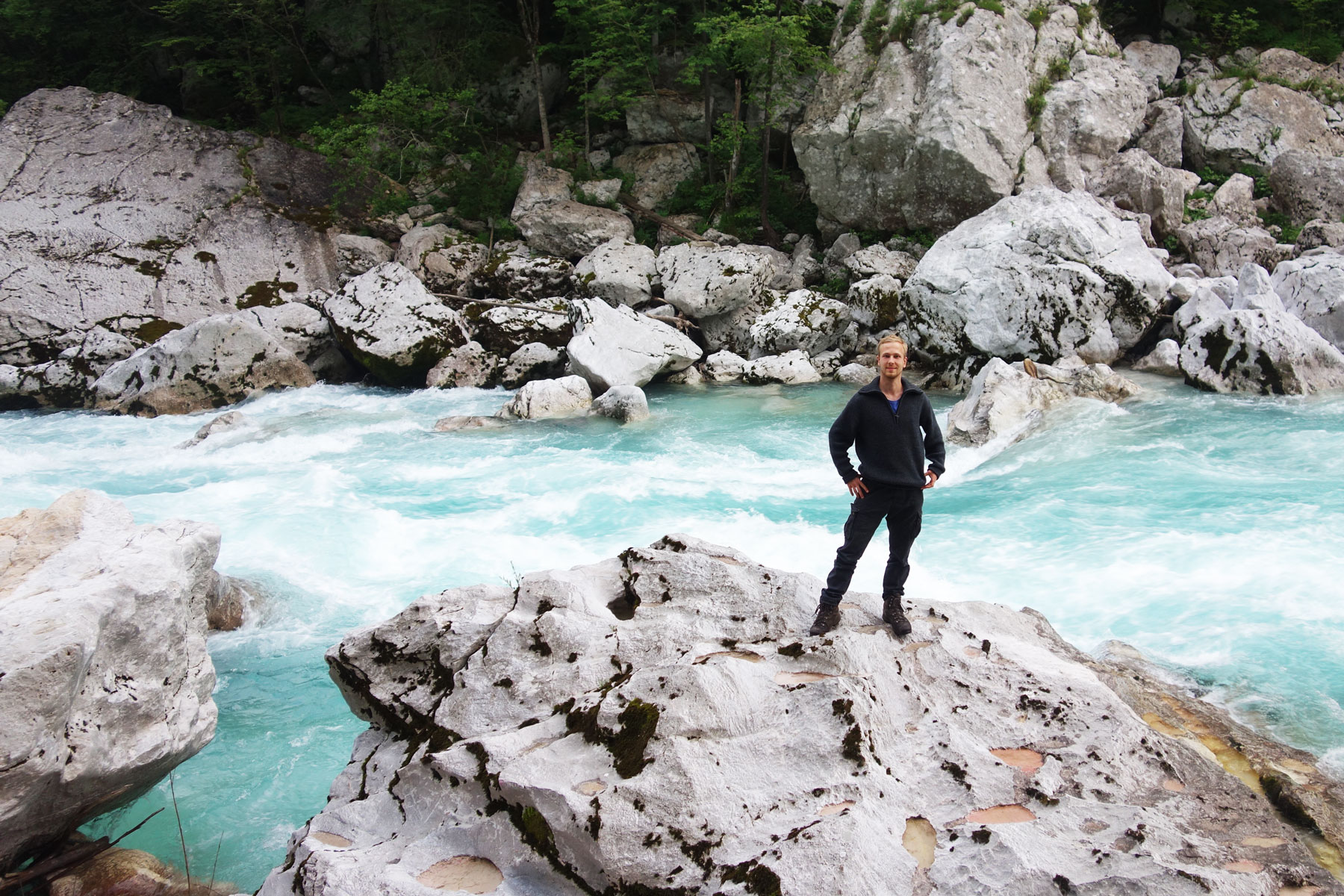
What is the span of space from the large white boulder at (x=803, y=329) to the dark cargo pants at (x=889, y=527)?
12086 millimetres

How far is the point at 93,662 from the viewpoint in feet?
13.2

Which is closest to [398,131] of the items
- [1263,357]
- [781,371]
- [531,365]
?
[531,365]

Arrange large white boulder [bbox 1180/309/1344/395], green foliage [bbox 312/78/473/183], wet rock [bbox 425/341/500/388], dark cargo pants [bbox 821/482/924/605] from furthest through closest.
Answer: green foliage [bbox 312/78/473/183]
wet rock [bbox 425/341/500/388]
large white boulder [bbox 1180/309/1344/395]
dark cargo pants [bbox 821/482/924/605]

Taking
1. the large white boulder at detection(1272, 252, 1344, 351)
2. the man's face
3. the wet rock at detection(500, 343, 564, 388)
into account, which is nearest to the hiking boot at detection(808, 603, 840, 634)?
the man's face

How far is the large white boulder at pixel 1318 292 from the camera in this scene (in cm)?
1308

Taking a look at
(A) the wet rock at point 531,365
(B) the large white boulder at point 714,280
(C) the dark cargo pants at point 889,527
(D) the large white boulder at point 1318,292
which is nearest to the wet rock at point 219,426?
(A) the wet rock at point 531,365

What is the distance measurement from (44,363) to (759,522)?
1461 cm

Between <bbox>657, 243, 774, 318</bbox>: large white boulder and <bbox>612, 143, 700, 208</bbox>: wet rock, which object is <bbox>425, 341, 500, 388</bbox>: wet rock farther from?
<bbox>612, 143, 700, 208</bbox>: wet rock

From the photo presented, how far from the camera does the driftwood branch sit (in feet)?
65.8

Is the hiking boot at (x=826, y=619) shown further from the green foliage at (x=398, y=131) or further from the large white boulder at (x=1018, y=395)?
the green foliage at (x=398, y=131)

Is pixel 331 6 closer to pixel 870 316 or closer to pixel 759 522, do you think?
pixel 870 316

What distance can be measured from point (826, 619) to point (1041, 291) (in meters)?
11.6

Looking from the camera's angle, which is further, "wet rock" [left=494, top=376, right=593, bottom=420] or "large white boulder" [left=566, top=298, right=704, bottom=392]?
"large white boulder" [left=566, top=298, right=704, bottom=392]

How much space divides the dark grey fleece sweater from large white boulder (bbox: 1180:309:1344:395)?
1047cm
